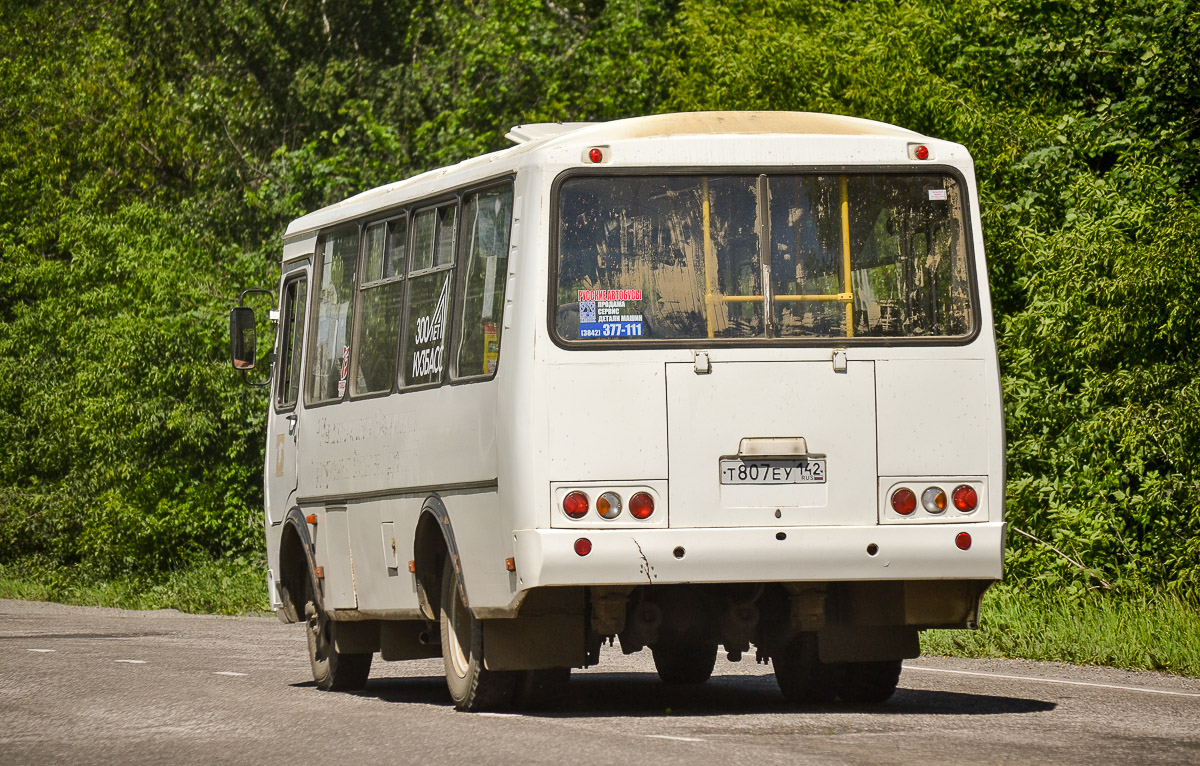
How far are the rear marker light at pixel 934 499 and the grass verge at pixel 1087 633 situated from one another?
3879 mm

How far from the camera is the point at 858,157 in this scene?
Result: 10.4 meters

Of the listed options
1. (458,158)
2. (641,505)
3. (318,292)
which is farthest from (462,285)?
(458,158)

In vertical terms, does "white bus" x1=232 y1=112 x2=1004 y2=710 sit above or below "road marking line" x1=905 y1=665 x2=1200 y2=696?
above

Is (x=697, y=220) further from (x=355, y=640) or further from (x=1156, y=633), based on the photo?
(x=1156, y=633)

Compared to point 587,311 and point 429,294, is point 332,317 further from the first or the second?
point 587,311

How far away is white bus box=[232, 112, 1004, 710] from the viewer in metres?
9.82

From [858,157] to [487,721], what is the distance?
3.47 metres

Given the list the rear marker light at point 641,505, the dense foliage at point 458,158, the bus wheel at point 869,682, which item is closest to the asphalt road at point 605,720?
the bus wheel at point 869,682

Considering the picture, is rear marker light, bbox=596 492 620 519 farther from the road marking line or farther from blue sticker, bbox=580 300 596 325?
the road marking line

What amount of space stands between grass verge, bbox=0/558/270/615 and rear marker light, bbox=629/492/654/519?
1842 cm

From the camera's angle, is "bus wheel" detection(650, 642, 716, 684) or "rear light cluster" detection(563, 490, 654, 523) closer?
"rear light cluster" detection(563, 490, 654, 523)

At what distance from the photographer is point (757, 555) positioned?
9.79m

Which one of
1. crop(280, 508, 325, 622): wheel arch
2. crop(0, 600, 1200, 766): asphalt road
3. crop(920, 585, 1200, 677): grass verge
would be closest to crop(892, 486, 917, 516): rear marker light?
crop(0, 600, 1200, 766): asphalt road

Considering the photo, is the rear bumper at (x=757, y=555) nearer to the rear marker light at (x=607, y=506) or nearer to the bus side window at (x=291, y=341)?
the rear marker light at (x=607, y=506)
